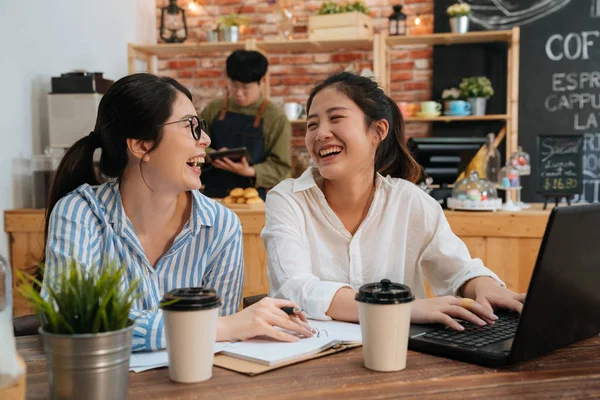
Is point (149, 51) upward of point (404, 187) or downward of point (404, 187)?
upward

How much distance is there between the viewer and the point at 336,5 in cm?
504

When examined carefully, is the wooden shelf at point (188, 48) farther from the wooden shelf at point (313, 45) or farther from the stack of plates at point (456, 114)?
the stack of plates at point (456, 114)

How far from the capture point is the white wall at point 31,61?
11.8ft

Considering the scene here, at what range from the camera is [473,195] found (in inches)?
140

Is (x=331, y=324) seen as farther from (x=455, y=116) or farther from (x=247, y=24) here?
(x=247, y=24)

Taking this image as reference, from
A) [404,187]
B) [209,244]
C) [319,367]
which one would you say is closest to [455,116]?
[404,187]

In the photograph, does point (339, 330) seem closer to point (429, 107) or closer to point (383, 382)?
point (383, 382)

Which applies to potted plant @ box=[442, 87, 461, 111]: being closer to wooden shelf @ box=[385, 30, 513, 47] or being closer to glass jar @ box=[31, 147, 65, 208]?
wooden shelf @ box=[385, 30, 513, 47]

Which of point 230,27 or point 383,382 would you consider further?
point 230,27

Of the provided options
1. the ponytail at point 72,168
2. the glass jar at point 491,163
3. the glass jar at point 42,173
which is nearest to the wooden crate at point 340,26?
the glass jar at point 491,163

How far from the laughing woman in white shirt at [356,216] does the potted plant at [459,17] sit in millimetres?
3230

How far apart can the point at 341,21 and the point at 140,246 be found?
3.66m

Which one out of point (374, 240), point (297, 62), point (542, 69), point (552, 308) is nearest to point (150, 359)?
point (552, 308)

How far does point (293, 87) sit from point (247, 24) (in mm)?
613
